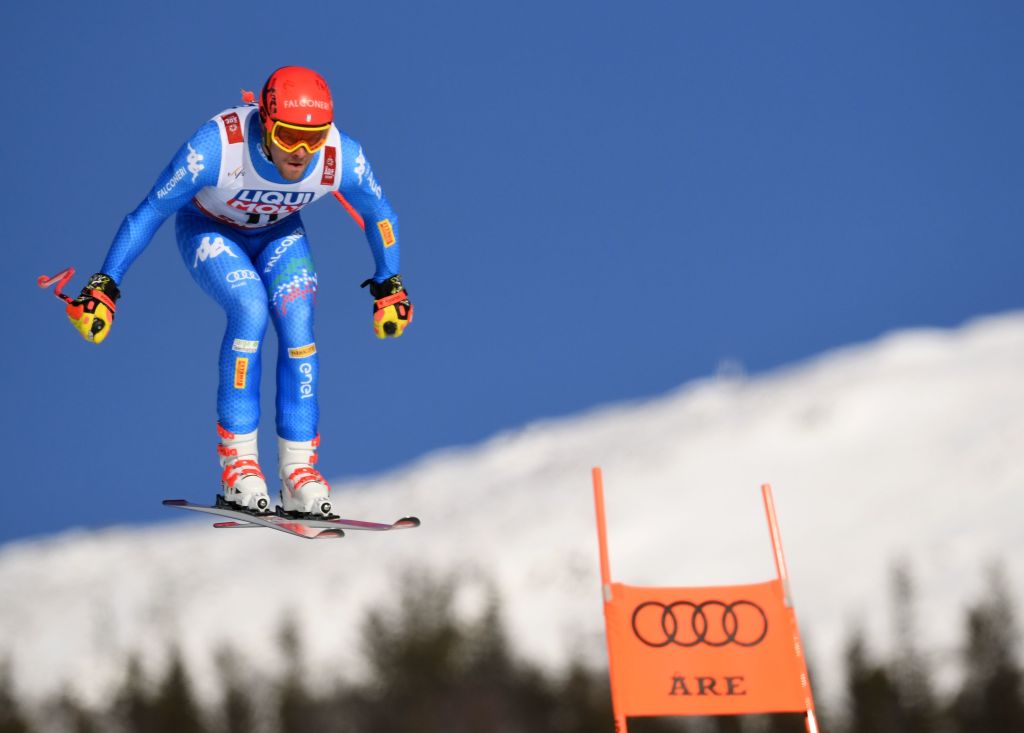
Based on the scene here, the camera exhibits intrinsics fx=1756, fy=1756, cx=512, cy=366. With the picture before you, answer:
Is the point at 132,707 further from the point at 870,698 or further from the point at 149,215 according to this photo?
the point at 149,215

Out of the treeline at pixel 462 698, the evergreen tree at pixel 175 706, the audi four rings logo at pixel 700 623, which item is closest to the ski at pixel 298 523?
the audi four rings logo at pixel 700 623

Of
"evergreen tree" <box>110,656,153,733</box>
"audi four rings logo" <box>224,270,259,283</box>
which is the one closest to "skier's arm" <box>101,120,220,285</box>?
"audi four rings logo" <box>224,270,259,283</box>

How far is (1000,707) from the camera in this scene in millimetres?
59125

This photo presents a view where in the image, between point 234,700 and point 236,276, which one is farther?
point 234,700

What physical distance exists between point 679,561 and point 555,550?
12.3m

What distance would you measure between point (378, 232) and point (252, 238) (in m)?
0.70

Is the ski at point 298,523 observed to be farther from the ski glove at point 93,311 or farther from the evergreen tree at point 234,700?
the evergreen tree at point 234,700

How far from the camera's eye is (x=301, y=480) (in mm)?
9625

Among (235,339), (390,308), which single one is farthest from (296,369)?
(390,308)

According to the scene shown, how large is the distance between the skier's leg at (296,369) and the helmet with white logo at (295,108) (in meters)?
0.79

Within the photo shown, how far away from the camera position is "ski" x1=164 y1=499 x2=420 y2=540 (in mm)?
9227

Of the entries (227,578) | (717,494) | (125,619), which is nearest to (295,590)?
(227,578)

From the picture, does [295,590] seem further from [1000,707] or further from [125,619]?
[1000,707]

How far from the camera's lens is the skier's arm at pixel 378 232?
9.47 meters
